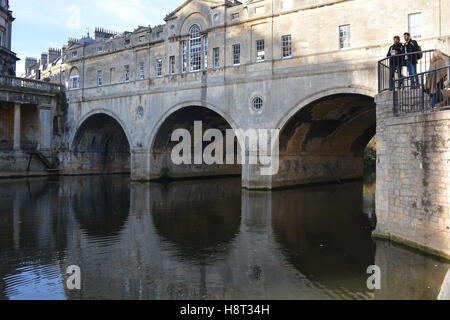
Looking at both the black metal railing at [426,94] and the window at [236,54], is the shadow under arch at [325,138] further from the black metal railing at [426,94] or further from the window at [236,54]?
the black metal railing at [426,94]

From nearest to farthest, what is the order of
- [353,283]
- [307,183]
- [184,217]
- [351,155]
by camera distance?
[353,283]
[184,217]
[307,183]
[351,155]

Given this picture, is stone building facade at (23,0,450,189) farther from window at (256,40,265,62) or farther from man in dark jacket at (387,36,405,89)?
man in dark jacket at (387,36,405,89)

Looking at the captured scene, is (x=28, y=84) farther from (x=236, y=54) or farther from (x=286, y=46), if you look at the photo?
(x=286, y=46)

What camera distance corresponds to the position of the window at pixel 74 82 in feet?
106

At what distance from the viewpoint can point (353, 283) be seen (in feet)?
22.2

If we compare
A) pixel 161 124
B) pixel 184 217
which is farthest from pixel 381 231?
pixel 161 124

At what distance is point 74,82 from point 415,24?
25713mm

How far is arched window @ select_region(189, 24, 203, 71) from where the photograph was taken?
79.8 ft

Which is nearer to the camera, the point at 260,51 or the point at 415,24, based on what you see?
the point at 415,24

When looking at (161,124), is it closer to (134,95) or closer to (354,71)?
(134,95)

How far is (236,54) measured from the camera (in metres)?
22.3

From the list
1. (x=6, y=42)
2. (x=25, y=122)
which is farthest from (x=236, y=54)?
(x=6, y=42)

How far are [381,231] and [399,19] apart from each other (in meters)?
10.8

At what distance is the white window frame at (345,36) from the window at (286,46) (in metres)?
2.58
